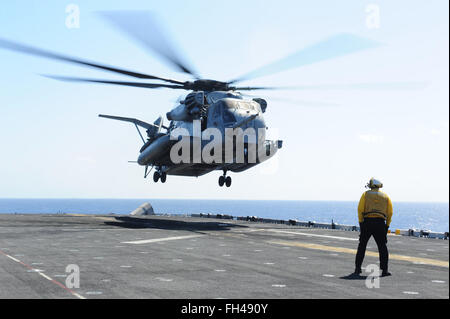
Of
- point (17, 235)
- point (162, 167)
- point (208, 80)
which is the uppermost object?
point (208, 80)

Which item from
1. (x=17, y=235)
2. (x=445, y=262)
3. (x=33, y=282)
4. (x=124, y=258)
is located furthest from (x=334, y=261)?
(x=17, y=235)

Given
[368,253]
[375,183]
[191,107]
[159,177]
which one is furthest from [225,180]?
[375,183]

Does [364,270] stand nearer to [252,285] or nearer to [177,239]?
[252,285]

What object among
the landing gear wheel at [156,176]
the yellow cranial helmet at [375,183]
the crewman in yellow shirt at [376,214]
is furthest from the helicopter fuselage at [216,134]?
the crewman in yellow shirt at [376,214]

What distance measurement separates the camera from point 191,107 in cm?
3098

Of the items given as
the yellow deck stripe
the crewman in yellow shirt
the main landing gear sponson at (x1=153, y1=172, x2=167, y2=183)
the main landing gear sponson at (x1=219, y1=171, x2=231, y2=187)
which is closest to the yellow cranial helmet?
the crewman in yellow shirt

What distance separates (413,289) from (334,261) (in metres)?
4.78

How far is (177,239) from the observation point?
21.0 metres

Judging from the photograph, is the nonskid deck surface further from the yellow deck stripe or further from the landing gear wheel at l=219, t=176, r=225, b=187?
the landing gear wheel at l=219, t=176, r=225, b=187

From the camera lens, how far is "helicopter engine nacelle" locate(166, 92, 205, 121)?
30.3m

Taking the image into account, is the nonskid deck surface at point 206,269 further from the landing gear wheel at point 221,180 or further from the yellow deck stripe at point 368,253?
the landing gear wheel at point 221,180

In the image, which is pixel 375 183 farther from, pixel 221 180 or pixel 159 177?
pixel 159 177

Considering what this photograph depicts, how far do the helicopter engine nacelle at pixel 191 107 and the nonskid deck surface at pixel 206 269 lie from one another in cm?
1235

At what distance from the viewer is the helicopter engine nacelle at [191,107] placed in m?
30.3
